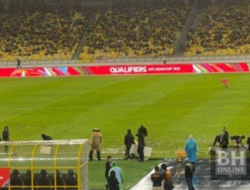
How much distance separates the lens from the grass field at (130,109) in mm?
36056

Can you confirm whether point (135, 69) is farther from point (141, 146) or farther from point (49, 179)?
point (49, 179)

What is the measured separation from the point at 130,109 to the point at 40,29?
187 feet

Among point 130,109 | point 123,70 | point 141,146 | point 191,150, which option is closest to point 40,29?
point 123,70

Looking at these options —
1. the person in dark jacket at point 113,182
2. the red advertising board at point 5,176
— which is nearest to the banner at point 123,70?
the person in dark jacket at point 113,182

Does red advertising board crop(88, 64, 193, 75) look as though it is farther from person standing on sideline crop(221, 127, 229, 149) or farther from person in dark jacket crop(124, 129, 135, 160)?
person standing on sideline crop(221, 127, 229, 149)

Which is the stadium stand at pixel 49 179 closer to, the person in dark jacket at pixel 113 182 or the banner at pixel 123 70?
the person in dark jacket at pixel 113 182

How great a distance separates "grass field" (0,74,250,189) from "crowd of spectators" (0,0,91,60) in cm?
2651

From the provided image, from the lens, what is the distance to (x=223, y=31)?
92.2 meters

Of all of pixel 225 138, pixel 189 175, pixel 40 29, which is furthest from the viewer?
pixel 40 29

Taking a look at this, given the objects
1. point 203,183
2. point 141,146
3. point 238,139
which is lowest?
point 203,183

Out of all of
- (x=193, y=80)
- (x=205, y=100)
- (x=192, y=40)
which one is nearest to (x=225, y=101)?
(x=205, y=100)

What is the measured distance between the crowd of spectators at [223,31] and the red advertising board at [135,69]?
42.2 ft

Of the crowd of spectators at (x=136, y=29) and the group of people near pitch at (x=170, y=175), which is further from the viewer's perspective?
the crowd of spectators at (x=136, y=29)

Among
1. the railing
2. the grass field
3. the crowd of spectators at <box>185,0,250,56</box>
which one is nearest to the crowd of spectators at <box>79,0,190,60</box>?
the railing
